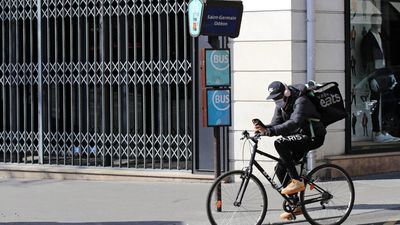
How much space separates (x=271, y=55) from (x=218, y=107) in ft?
7.88

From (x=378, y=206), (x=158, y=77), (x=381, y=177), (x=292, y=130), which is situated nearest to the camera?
(x=292, y=130)

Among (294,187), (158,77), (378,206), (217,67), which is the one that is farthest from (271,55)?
(294,187)

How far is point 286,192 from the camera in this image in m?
7.24

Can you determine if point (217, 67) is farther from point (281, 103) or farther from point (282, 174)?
point (282, 174)

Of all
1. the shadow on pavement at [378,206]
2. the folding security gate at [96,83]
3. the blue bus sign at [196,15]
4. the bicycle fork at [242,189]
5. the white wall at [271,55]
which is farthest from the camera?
the folding security gate at [96,83]

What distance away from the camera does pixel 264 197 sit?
7.12m

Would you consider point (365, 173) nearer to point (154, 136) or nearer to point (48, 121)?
point (154, 136)

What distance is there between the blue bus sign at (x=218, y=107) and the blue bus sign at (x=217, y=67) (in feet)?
0.37

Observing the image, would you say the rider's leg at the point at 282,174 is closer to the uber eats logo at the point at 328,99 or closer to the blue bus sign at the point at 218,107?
the uber eats logo at the point at 328,99

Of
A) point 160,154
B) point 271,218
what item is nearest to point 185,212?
point 271,218

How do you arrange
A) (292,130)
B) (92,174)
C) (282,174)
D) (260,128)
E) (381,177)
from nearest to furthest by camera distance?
1. (260,128)
2. (292,130)
3. (282,174)
4. (381,177)
5. (92,174)

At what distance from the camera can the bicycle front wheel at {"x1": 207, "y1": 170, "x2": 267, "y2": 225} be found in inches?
278

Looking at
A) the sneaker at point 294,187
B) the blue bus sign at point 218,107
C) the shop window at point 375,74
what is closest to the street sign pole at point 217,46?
the blue bus sign at point 218,107

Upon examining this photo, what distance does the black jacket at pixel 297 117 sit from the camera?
714cm
